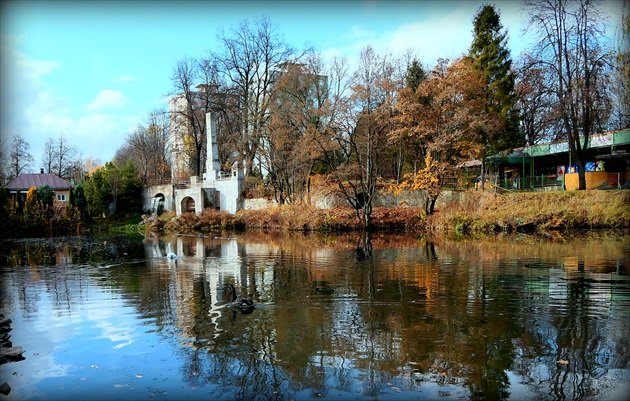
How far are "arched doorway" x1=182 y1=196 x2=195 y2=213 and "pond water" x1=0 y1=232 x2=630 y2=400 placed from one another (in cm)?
3173

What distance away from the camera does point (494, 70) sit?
36.8 metres

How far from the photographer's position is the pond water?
20.8 feet

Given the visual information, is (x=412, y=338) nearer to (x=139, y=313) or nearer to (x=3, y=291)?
(x=139, y=313)

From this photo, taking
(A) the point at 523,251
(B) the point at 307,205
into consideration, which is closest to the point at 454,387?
(A) the point at 523,251

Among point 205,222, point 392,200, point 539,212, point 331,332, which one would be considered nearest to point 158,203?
point 205,222

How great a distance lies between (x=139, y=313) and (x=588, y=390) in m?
8.51

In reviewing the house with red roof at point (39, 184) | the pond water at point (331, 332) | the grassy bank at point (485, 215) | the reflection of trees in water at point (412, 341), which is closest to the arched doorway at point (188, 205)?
the grassy bank at point (485, 215)

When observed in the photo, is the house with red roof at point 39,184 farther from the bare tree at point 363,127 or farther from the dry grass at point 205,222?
the bare tree at point 363,127

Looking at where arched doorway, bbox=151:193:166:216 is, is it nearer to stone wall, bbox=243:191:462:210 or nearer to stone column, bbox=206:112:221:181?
stone column, bbox=206:112:221:181

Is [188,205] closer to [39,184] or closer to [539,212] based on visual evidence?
[39,184]

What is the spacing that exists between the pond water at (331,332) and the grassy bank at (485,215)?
45.9 ft

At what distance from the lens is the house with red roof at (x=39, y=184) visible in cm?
5397

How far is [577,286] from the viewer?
11.8 m

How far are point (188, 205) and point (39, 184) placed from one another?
19.4m
